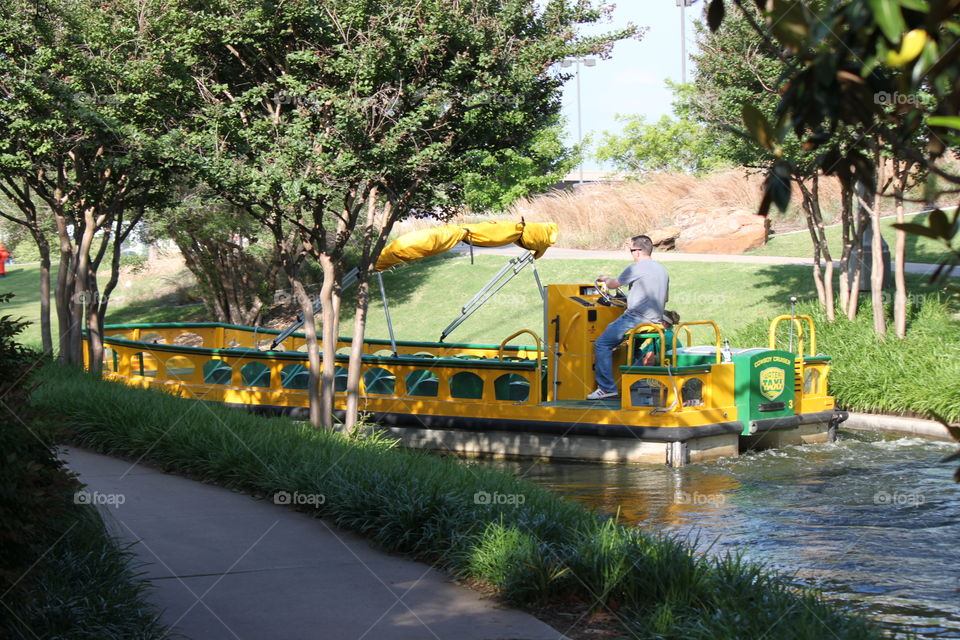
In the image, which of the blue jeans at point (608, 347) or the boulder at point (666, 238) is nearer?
the blue jeans at point (608, 347)

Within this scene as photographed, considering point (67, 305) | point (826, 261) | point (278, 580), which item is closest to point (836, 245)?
point (826, 261)

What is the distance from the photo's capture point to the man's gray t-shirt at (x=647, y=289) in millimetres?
12453

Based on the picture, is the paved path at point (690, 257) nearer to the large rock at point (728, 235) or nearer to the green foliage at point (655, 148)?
the large rock at point (728, 235)

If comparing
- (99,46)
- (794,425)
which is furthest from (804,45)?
(99,46)

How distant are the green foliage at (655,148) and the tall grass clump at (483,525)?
42406 millimetres

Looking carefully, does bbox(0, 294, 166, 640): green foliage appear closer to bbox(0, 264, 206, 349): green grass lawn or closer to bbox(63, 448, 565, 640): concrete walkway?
bbox(63, 448, 565, 640): concrete walkway

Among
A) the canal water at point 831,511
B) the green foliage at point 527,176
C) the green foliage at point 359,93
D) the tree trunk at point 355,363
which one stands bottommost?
the canal water at point 831,511

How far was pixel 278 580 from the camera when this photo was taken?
5.93 m

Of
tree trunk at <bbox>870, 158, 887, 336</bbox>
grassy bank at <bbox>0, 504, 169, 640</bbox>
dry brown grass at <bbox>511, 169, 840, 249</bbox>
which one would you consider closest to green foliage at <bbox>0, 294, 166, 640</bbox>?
grassy bank at <bbox>0, 504, 169, 640</bbox>

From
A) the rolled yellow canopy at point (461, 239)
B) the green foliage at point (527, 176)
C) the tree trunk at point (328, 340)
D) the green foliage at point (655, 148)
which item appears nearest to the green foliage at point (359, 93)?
the tree trunk at point (328, 340)

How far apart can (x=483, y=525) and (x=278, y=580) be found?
1376mm

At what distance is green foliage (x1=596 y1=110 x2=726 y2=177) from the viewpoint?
5072cm

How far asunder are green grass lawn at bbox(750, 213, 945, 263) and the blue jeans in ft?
44.6

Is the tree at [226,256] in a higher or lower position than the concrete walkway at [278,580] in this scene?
higher
